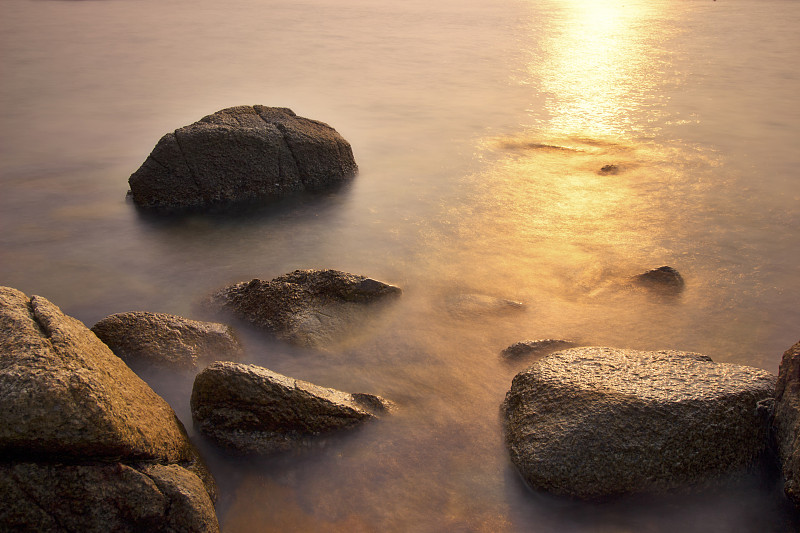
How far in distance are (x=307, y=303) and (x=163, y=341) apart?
3.17 ft

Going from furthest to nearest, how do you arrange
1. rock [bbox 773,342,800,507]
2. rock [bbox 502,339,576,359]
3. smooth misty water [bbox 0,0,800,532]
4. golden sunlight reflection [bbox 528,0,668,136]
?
golden sunlight reflection [bbox 528,0,668,136] < rock [bbox 502,339,576,359] < smooth misty water [bbox 0,0,800,532] < rock [bbox 773,342,800,507]

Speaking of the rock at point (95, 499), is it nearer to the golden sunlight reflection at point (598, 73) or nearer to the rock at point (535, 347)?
the rock at point (535, 347)

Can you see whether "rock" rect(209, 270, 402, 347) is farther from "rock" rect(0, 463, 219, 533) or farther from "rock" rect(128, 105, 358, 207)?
"rock" rect(128, 105, 358, 207)

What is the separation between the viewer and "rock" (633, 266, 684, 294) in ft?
16.3

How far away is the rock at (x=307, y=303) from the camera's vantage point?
4367mm

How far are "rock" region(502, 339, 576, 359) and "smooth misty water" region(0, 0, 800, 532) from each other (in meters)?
0.10

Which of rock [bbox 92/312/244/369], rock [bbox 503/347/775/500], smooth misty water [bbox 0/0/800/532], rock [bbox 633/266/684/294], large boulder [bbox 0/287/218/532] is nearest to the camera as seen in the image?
large boulder [bbox 0/287/218/532]

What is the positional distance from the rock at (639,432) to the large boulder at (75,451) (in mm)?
1569

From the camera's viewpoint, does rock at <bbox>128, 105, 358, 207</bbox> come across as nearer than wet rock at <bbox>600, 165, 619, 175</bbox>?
Yes

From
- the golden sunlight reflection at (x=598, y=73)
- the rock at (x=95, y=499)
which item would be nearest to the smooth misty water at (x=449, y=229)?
the golden sunlight reflection at (x=598, y=73)

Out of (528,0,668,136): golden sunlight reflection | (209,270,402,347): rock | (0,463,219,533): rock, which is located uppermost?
(0,463,219,533): rock

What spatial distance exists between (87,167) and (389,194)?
3743 mm

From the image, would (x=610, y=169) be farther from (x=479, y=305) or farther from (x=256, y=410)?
(x=256, y=410)

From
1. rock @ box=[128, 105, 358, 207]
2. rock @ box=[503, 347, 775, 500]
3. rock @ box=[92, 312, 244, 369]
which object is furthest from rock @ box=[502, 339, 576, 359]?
rock @ box=[128, 105, 358, 207]
